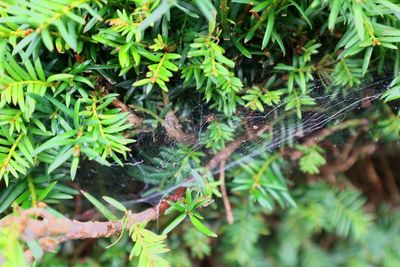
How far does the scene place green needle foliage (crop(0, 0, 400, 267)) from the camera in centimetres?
60

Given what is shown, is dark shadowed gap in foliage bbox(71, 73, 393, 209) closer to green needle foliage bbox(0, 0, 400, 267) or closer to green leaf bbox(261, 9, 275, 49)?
green needle foliage bbox(0, 0, 400, 267)

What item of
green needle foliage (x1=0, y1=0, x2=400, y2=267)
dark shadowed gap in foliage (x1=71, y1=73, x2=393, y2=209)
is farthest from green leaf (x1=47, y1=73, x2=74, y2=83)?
dark shadowed gap in foliage (x1=71, y1=73, x2=393, y2=209)

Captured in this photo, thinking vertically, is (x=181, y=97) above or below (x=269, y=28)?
below

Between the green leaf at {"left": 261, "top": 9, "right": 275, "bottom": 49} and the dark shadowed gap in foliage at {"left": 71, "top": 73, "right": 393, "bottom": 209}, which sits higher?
the green leaf at {"left": 261, "top": 9, "right": 275, "bottom": 49}

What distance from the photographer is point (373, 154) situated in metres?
1.00

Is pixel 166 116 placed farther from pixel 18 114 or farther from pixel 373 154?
pixel 373 154

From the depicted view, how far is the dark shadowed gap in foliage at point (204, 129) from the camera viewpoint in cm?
72

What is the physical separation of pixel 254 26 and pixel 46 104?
330 millimetres

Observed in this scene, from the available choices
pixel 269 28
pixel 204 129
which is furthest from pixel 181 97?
pixel 269 28

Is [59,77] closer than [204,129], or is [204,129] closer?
[59,77]

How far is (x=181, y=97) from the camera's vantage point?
2.36ft

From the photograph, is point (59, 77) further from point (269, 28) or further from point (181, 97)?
point (269, 28)

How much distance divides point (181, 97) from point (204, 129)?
0.07m

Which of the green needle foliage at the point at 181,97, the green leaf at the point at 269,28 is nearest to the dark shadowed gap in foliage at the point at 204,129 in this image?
Answer: the green needle foliage at the point at 181,97
